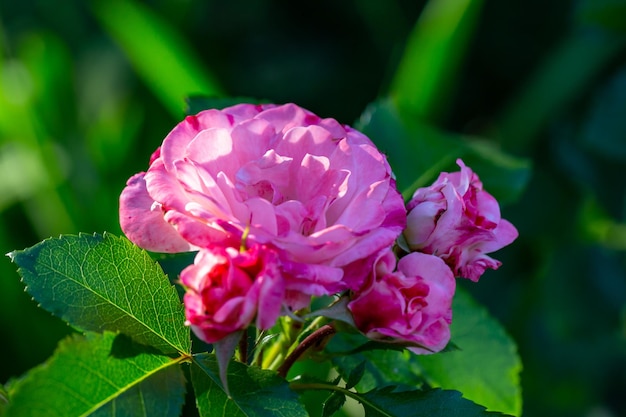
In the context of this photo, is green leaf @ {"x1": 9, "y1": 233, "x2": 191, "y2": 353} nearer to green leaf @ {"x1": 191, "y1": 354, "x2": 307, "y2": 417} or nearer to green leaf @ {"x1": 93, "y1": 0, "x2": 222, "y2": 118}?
green leaf @ {"x1": 191, "y1": 354, "x2": 307, "y2": 417}

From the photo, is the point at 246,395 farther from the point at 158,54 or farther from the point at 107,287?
the point at 158,54

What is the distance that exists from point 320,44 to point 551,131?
833 millimetres

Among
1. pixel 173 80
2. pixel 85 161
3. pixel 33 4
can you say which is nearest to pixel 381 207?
pixel 173 80

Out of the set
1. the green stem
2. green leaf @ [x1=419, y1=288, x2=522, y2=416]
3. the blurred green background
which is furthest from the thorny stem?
the blurred green background

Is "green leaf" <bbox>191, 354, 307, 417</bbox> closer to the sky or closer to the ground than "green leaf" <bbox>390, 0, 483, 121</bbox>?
closer to the sky

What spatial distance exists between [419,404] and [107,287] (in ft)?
0.68

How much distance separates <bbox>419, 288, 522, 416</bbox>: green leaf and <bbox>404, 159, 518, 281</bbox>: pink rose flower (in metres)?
0.26

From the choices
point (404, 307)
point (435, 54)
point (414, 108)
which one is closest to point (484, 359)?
point (404, 307)

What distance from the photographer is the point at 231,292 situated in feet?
1.56

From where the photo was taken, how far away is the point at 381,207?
0.52 metres

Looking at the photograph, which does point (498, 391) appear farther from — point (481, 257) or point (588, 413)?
point (588, 413)

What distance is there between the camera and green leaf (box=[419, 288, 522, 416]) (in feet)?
2.72

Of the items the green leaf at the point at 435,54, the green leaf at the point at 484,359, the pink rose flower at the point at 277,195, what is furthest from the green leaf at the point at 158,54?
the pink rose flower at the point at 277,195

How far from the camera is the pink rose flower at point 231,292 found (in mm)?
469
